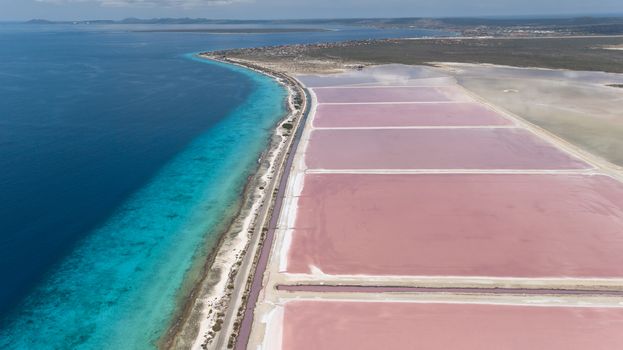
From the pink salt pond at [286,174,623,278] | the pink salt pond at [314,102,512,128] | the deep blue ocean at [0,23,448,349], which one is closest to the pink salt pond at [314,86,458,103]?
the pink salt pond at [314,102,512,128]

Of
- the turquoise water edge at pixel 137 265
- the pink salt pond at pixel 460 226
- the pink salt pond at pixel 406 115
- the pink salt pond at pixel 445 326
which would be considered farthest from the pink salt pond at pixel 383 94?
the pink salt pond at pixel 445 326

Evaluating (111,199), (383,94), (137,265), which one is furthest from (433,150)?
(111,199)

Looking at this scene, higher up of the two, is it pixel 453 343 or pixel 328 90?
A: pixel 328 90

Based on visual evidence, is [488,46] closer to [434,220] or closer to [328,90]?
[328,90]

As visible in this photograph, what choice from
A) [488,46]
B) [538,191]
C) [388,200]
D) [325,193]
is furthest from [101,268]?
[488,46]

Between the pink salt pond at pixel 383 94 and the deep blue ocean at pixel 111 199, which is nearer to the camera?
the deep blue ocean at pixel 111 199

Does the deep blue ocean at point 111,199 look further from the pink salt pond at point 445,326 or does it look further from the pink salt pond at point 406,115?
the pink salt pond at point 406,115
